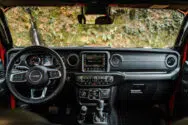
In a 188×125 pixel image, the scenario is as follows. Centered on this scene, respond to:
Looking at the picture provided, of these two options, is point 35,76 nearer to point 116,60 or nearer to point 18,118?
point 116,60

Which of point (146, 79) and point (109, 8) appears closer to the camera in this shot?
point (109, 8)

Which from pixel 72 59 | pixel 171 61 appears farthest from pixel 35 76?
pixel 171 61

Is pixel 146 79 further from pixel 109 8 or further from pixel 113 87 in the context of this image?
pixel 109 8

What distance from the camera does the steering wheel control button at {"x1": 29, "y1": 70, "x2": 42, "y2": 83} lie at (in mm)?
3857

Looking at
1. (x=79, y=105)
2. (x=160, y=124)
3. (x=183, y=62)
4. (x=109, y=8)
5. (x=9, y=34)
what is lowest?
(x=160, y=124)

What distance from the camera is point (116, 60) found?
4.69 m

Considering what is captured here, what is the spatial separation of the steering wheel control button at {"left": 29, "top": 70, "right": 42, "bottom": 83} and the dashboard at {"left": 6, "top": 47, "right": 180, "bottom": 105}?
Result: 26.6 inches

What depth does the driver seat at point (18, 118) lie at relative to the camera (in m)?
2.36

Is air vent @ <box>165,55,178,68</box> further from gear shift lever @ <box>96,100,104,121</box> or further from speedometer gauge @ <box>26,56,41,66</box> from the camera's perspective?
speedometer gauge @ <box>26,56,41,66</box>

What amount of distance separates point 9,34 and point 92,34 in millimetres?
2658

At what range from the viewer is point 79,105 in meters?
4.57

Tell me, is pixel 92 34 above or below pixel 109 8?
below

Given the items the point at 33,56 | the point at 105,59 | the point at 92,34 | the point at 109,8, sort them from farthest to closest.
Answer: the point at 92,34 < the point at 105,59 < the point at 33,56 < the point at 109,8

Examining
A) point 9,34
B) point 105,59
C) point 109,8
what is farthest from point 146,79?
point 9,34
